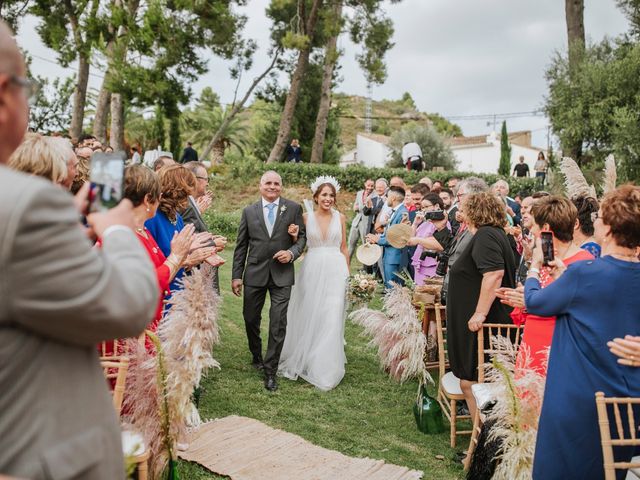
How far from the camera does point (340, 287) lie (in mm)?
7215

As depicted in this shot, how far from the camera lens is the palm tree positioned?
1656 inches

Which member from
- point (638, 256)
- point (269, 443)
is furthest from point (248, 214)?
point (638, 256)

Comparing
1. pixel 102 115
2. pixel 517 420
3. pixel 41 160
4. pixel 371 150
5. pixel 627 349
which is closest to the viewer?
pixel 41 160

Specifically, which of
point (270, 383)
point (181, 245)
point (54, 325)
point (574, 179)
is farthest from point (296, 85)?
point (54, 325)

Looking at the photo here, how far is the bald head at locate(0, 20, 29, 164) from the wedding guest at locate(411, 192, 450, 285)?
6697 millimetres

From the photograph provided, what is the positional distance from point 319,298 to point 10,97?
5.96 metres

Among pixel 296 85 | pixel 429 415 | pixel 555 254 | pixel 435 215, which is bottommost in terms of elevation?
pixel 429 415

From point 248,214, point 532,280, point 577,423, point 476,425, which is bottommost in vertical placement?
point 476,425

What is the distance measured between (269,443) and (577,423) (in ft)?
8.99

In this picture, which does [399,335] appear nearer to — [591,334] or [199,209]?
[199,209]

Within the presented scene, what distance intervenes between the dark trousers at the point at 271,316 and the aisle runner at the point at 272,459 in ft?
4.38

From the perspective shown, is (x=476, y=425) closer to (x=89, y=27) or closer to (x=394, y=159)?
(x=89, y=27)

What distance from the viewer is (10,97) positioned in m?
1.39

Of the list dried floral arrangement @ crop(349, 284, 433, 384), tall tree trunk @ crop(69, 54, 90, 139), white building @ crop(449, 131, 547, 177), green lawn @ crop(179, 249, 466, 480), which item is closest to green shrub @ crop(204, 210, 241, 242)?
tall tree trunk @ crop(69, 54, 90, 139)
